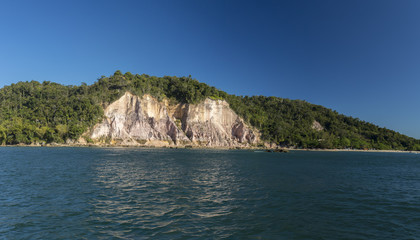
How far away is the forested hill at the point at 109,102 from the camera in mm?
98062

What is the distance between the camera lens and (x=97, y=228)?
9.98 meters

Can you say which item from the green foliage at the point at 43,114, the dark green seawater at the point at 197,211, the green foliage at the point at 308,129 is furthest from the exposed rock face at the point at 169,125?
the dark green seawater at the point at 197,211

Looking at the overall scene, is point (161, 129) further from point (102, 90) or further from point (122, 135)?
point (102, 90)

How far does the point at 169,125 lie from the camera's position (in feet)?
373

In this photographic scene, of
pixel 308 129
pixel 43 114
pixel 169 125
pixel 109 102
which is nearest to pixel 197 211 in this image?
pixel 169 125

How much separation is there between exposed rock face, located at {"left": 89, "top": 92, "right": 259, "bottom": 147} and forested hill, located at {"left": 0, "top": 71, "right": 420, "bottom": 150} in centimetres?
454

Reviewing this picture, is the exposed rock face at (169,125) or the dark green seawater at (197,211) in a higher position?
the exposed rock face at (169,125)

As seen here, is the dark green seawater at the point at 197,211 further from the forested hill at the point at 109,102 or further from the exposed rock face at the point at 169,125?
the forested hill at the point at 109,102

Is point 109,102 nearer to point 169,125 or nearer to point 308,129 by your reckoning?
point 169,125

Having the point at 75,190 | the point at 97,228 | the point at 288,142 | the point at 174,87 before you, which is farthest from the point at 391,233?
the point at 288,142

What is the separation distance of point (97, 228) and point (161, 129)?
104528 mm

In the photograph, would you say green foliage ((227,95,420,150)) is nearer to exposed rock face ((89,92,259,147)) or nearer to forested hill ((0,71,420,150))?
forested hill ((0,71,420,150))

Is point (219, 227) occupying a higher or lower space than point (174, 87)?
lower

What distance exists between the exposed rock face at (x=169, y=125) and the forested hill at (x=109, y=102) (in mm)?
4535
